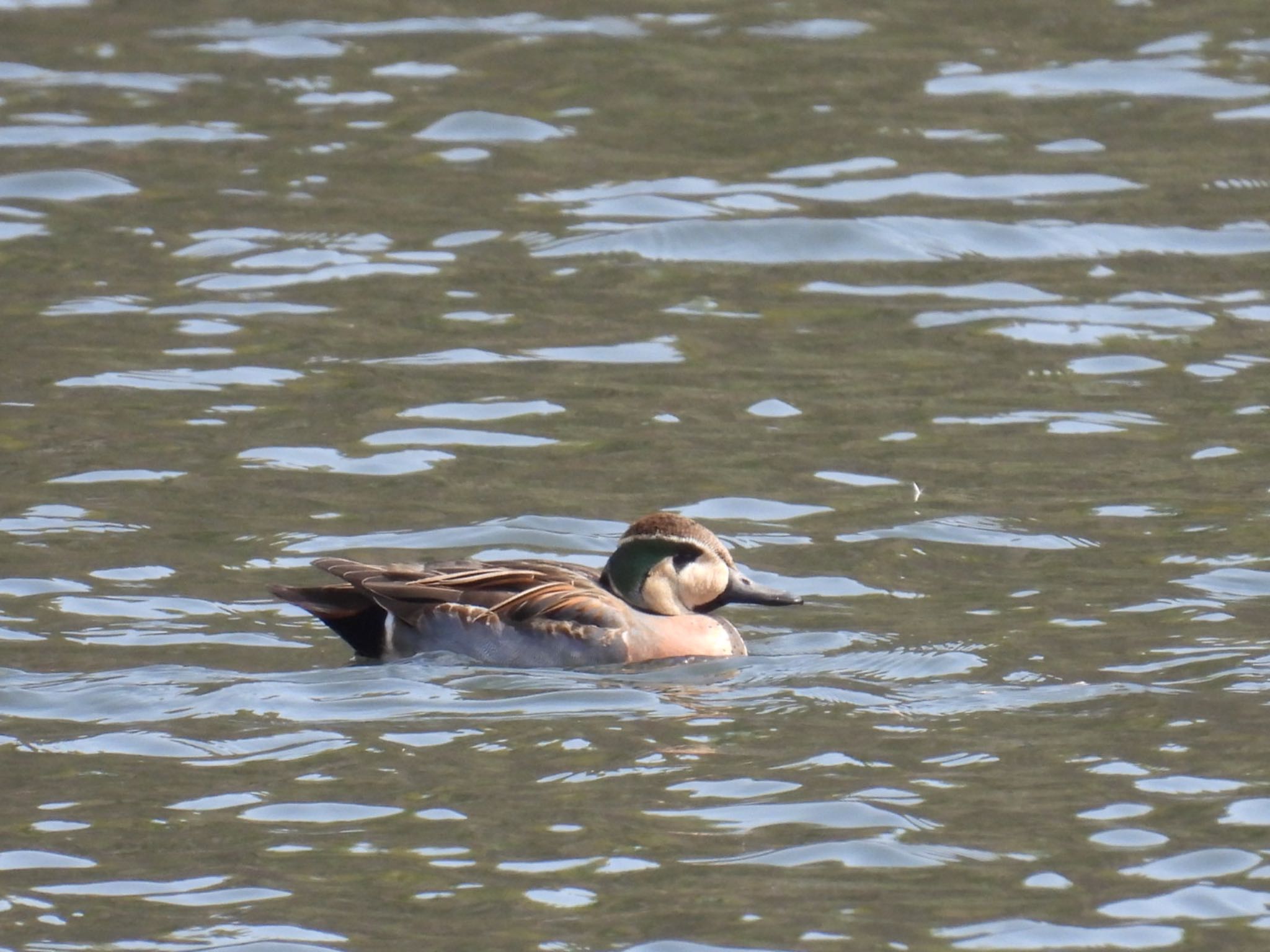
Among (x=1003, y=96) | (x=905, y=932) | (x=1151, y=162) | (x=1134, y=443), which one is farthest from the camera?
(x=1003, y=96)

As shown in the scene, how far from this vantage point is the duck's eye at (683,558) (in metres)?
9.62

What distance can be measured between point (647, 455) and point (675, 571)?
2.09m

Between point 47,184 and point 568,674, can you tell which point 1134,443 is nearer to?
point 568,674

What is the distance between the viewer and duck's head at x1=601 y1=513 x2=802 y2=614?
9578 mm

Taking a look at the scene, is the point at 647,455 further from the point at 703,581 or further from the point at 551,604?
the point at 551,604

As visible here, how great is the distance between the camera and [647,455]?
1171cm

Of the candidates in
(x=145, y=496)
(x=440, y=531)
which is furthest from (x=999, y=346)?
(x=145, y=496)

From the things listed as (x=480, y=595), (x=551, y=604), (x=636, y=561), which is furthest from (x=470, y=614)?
(x=636, y=561)

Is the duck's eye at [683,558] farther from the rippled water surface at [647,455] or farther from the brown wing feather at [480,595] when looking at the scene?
the rippled water surface at [647,455]

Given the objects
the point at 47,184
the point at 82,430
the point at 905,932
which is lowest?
the point at 905,932

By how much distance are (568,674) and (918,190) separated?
7.13 metres

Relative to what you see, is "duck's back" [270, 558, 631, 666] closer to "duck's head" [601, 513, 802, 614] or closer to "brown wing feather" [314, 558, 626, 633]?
"brown wing feather" [314, 558, 626, 633]

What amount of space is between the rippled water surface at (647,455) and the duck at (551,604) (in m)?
0.17

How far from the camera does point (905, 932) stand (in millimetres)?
6727
